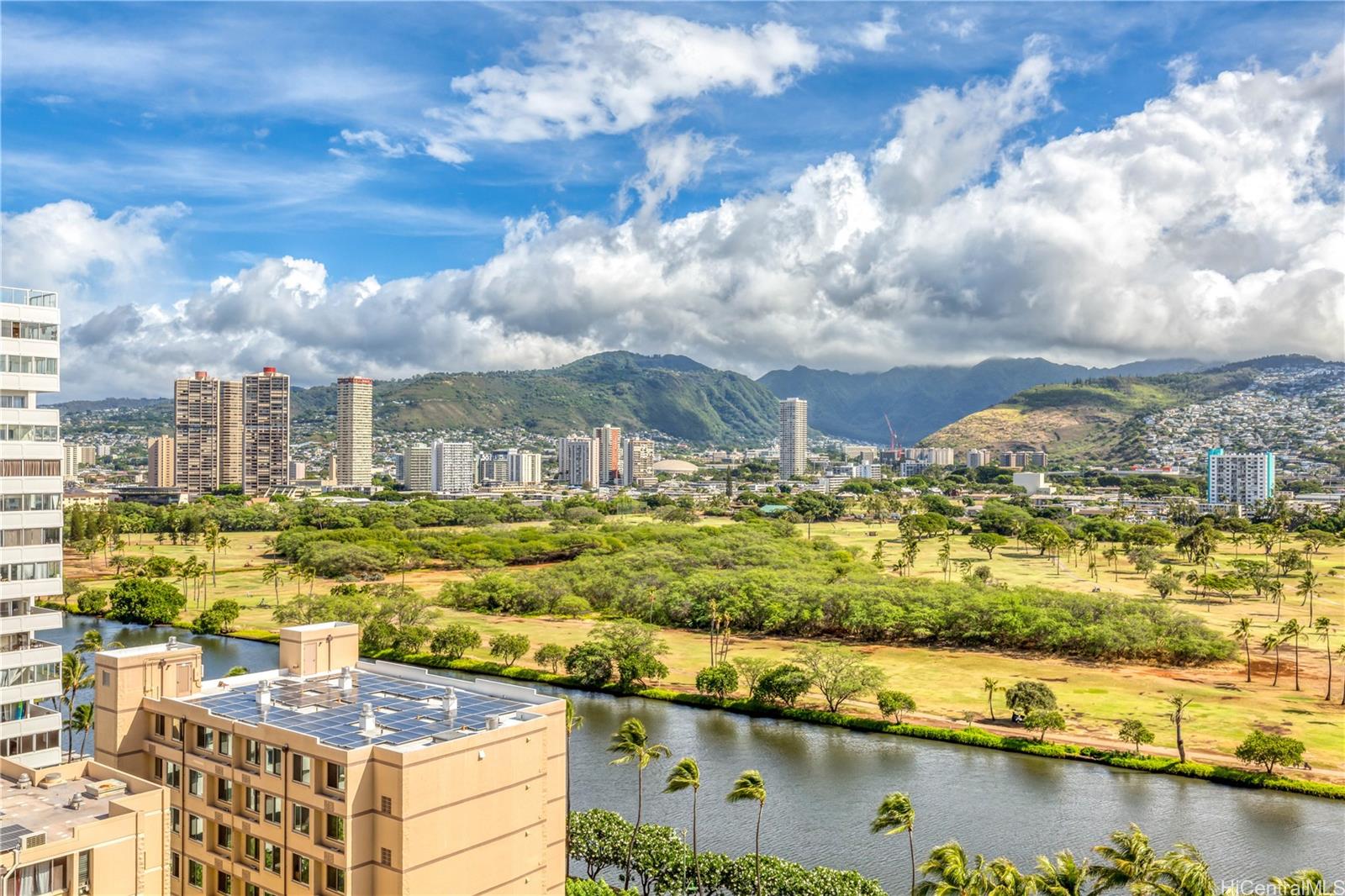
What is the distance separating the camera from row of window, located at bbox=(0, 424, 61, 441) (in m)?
31.2

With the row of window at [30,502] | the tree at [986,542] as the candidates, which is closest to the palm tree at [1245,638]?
the tree at [986,542]

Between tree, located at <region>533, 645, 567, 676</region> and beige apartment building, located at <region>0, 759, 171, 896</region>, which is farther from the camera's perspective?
tree, located at <region>533, 645, 567, 676</region>

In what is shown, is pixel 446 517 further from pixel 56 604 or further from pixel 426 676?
pixel 426 676

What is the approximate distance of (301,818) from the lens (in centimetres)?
2341

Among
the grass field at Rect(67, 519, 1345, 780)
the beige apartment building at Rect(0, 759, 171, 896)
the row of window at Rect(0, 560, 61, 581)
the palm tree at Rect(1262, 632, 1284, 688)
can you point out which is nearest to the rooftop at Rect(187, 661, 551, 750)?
the beige apartment building at Rect(0, 759, 171, 896)

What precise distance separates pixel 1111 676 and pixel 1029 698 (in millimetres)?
14630

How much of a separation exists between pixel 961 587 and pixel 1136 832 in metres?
57.1

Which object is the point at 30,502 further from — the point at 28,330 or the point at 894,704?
the point at 894,704

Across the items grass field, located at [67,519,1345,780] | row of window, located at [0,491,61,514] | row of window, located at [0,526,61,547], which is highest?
row of window, located at [0,491,61,514]

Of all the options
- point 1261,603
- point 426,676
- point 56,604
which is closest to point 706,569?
point 1261,603

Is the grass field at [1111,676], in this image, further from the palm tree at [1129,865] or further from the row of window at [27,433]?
the row of window at [27,433]

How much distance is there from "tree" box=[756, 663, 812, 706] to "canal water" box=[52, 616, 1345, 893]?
2560 mm

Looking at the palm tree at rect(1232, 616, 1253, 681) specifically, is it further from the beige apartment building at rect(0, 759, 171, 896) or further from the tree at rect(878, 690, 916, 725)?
the beige apartment building at rect(0, 759, 171, 896)

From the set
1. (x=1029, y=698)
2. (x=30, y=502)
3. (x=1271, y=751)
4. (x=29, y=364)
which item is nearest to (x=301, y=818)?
(x=30, y=502)
